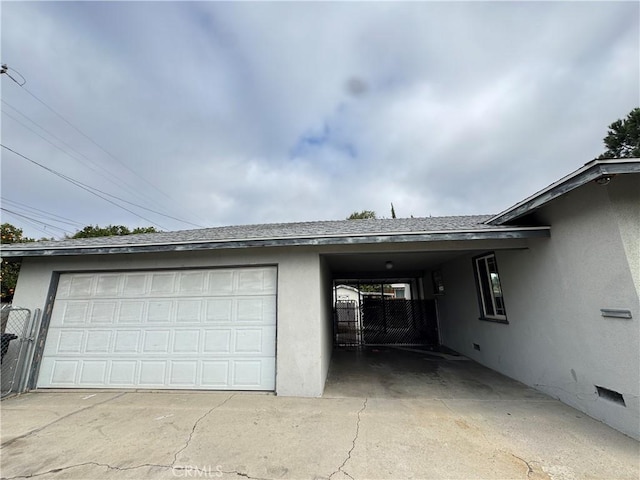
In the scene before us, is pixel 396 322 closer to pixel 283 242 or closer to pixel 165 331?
pixel 283 242

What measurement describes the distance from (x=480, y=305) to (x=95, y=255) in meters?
9.04

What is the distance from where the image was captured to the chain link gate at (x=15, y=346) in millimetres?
4980

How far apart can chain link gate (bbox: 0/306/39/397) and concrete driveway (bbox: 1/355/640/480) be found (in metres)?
0.63

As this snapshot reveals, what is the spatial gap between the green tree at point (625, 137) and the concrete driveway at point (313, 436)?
14.6 m

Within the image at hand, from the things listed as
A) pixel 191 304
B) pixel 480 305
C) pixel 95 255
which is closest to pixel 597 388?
pixel 480 305

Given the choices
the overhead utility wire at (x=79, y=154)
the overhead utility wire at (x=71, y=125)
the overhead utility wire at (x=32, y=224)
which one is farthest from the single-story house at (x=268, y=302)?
the overhead utility wire at (x=32, y=224)

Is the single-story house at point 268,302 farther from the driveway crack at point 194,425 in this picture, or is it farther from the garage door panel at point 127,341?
the driveway crack at point 194,425

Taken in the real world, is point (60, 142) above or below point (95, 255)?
above

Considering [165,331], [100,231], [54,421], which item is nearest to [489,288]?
[165,331]

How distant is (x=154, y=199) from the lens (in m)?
18.9

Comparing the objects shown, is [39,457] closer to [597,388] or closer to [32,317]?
[32,317]

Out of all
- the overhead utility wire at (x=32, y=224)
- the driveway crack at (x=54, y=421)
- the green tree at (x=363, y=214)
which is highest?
the green tree at (x=363, y=214)

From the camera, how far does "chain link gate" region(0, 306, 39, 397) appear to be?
498 cm

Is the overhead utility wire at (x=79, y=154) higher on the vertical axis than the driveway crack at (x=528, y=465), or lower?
higher
